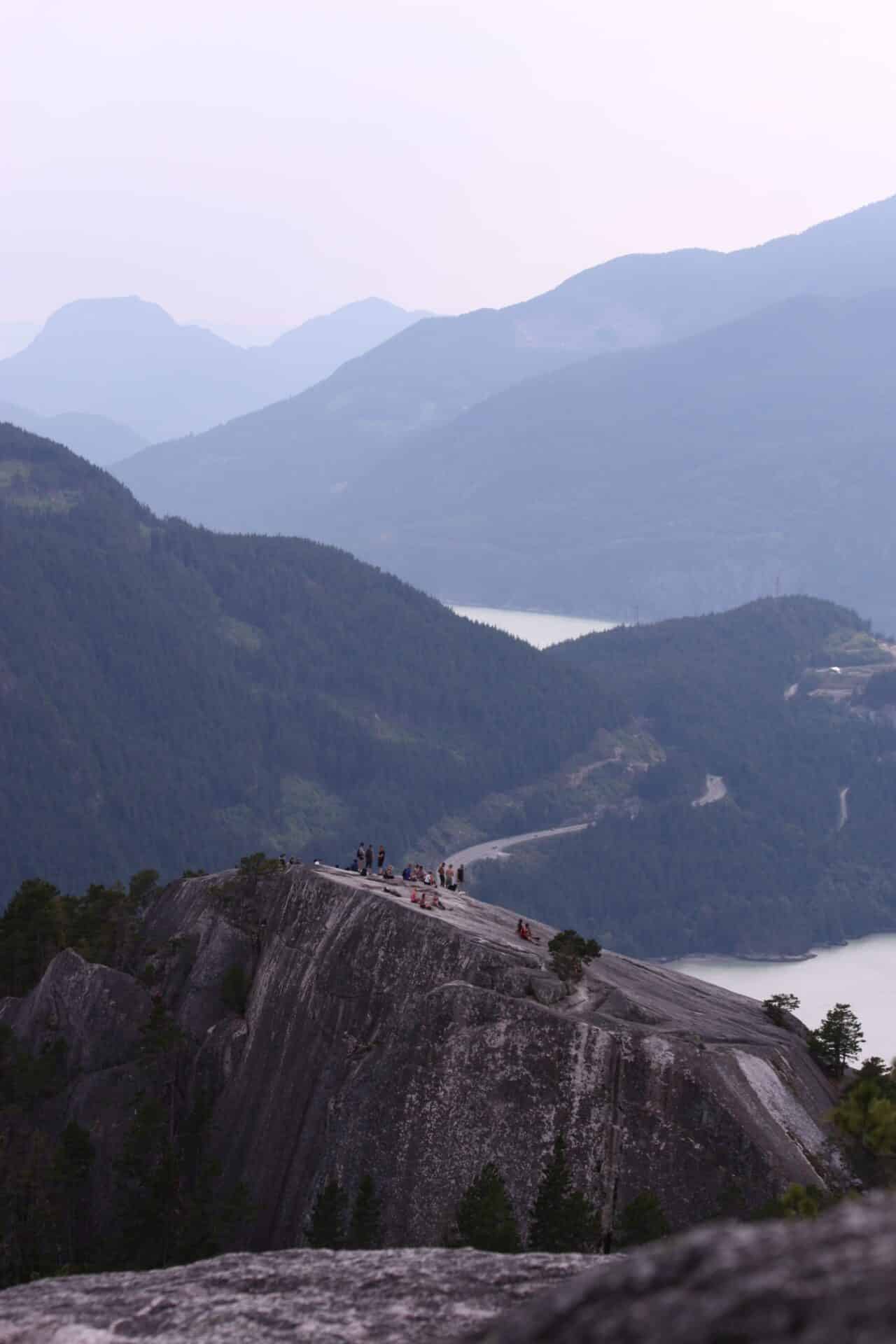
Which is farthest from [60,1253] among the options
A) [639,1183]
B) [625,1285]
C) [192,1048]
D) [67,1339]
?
[625,1285]

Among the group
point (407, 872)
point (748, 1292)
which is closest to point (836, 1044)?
point (407, 872)

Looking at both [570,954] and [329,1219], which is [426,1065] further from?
[570,954]

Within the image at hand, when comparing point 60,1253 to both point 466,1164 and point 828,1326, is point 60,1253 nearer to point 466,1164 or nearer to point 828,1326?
point 466,1164

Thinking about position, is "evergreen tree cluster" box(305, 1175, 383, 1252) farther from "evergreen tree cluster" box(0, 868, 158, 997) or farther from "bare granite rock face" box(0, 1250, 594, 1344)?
"evergreen tree cluster" box(0, 868, 158, 997)

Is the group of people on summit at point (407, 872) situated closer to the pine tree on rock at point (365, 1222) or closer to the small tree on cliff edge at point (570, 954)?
the small tree on cliff edge at point (570, 954)

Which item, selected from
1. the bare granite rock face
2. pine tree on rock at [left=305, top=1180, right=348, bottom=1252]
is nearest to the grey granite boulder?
the bare granite rock face

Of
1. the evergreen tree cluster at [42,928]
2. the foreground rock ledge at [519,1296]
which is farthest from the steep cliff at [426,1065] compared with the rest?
the foreground rock ledge at [519,1296]

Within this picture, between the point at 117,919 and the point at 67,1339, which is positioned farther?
the point at 117,919
